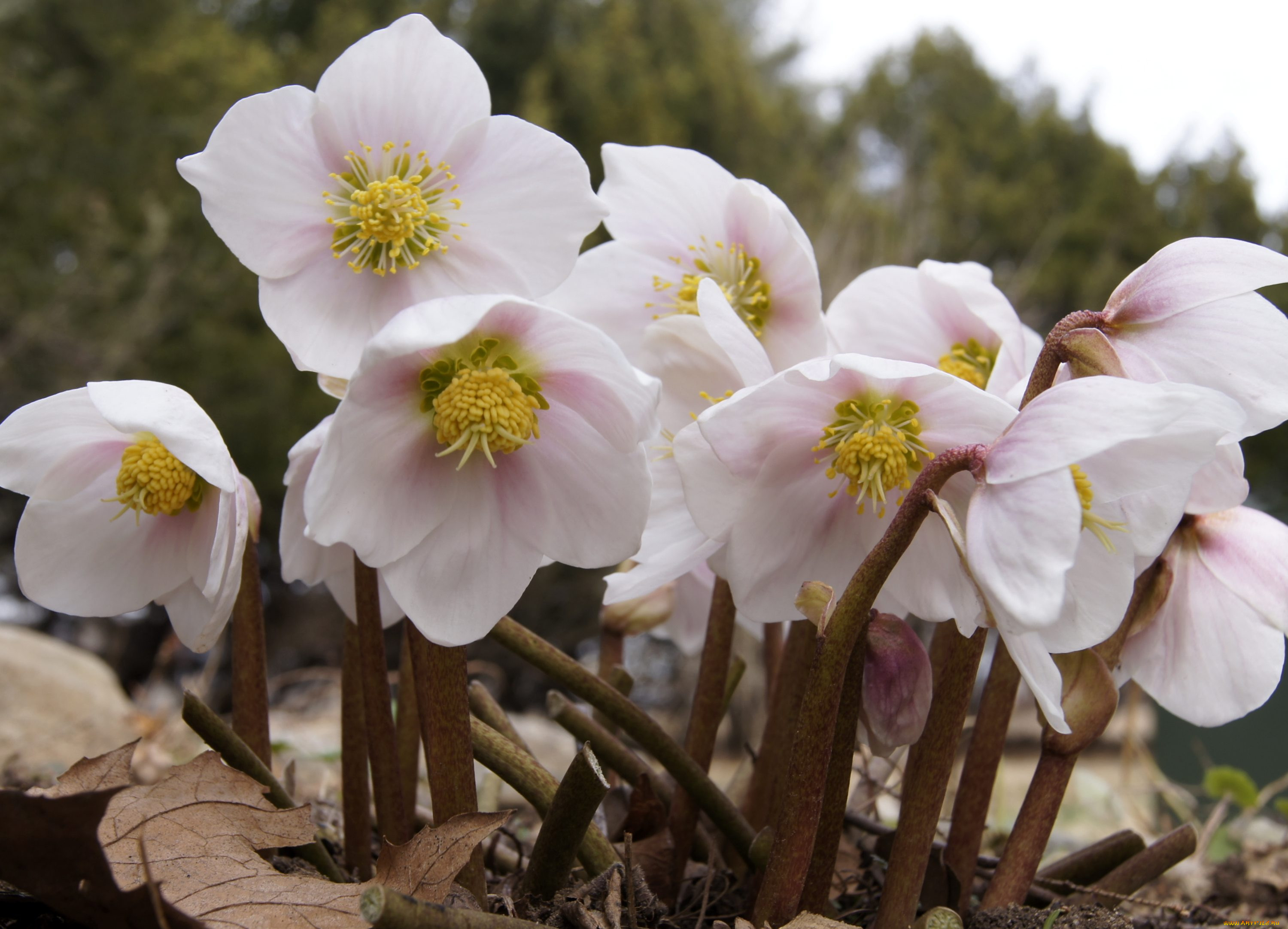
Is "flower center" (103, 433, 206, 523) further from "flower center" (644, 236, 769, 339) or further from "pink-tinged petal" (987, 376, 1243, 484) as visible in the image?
"pink-tinged petal" (987, 376, 1243, 484)

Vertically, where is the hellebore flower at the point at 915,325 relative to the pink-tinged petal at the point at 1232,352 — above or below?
above

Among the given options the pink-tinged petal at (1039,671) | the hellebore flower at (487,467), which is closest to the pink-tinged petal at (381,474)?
the hellebore flower at (487,467)

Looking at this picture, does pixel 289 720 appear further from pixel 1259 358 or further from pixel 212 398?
pixel 212 398

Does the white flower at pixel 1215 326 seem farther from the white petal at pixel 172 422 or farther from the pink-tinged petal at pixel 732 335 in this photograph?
the white petal at pixel 172 422

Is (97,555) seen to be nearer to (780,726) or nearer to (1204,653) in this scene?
(780,726)

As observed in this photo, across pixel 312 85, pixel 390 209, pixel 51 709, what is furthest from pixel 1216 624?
pixel 312 85

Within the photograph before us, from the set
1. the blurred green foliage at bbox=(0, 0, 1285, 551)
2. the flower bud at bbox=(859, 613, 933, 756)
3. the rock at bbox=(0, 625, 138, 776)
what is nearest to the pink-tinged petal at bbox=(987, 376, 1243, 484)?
the flower bud at bbox=(859, 613, 933, 756)
